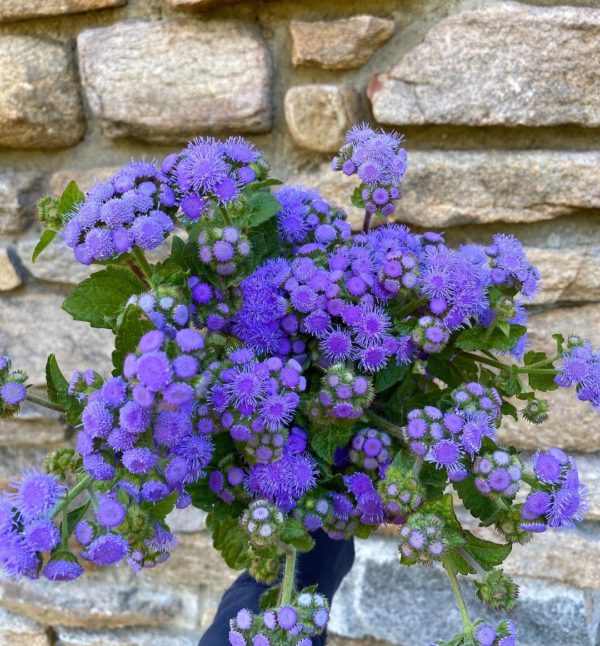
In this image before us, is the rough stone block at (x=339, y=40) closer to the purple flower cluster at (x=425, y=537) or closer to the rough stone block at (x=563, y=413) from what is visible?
the rough stone block at (x=563, y=413)

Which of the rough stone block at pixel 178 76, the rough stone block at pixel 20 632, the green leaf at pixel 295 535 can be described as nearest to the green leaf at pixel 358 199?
the green leaf at pixel 295 535

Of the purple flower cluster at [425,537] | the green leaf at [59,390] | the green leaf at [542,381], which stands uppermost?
the green leaf at [59,390]

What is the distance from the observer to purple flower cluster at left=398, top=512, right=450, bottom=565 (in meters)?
0.56

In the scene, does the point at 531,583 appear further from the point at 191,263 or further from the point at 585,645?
the point at 191,263

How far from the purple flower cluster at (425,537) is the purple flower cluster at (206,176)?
1.04ft

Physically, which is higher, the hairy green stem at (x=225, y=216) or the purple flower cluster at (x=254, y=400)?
the hairy green stem at (x=225, y=216)

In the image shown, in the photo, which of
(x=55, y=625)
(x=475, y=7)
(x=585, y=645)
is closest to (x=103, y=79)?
(x=475, y=7)

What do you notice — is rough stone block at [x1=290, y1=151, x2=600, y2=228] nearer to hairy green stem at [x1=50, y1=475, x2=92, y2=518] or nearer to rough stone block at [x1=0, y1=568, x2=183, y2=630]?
hairy green stem at [x1=50, y1=475, x2=92, y2=518]

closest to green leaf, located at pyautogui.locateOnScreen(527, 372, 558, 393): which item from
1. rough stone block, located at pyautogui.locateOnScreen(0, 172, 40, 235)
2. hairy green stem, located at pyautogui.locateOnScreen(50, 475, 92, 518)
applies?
hairy green stem, located at pyautogui.locateOnScreen(50, 475, 92, 518)

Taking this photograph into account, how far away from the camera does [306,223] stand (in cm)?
68

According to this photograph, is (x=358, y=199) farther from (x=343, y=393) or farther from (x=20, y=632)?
(x=20, y=632)

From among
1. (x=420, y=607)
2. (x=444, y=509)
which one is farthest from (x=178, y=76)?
(x=420, y=607)

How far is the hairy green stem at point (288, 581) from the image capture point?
0.56 metres

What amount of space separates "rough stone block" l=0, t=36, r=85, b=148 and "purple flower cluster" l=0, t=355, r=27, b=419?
2.22 ft
